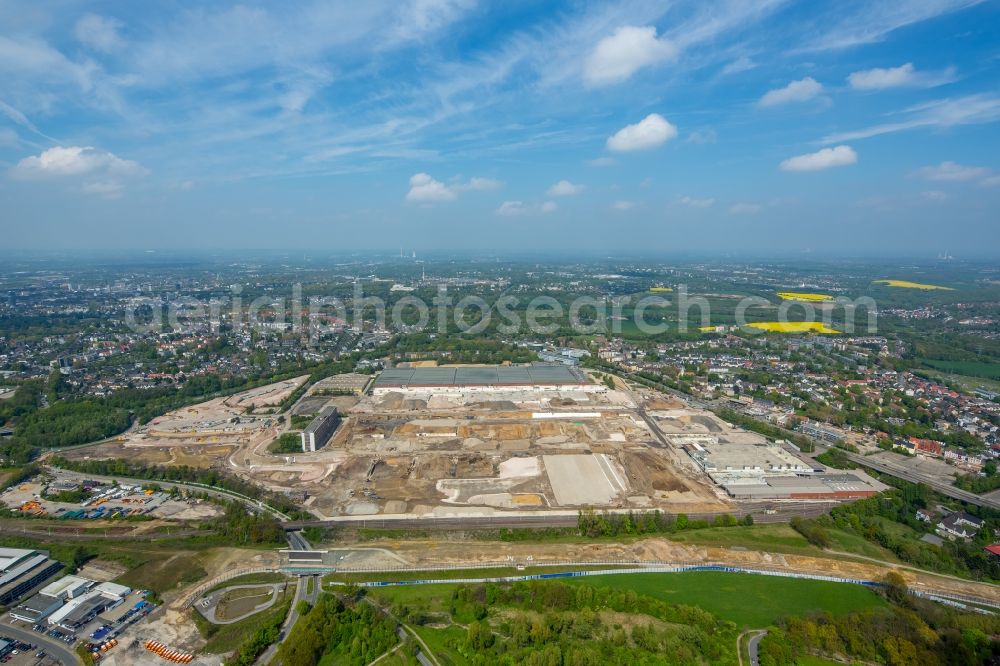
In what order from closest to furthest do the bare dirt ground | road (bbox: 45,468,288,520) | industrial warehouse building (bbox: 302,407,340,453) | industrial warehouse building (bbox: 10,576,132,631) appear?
the bare dirt ground < industrial warehouse building (bbox: 10,576,132,631) < road (bbox: 45,468,288,520) < industrial warehouse building (bbox: 302,407,340,453)

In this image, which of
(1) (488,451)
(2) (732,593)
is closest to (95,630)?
(1) (488,451)

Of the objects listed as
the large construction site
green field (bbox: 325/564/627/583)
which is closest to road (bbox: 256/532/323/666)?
green field (bbox: 325/564/627/583)

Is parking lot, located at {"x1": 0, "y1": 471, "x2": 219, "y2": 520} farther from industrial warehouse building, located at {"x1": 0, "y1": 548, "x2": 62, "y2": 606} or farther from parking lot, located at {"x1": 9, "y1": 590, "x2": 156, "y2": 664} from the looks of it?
parking lot, located at {"x1": 9, "y1": 590, "x2": 156, "y2": 664}

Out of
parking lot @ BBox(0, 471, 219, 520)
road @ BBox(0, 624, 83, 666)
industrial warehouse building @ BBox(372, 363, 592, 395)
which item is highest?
industrial warehouse building @ BBox(372, 363, 592, 395)

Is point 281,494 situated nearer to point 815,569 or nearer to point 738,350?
point 815,569

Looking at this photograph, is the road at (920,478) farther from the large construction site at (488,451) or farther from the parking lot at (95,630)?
the parking lot at (95,630)

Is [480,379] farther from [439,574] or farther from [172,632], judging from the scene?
[172,632]

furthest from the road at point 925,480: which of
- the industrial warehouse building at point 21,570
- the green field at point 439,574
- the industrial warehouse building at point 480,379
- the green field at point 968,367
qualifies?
the industrial warehouse building at point 21,570
